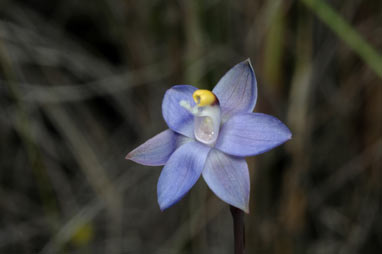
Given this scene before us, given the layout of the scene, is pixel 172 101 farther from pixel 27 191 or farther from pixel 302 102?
pixel 27 191

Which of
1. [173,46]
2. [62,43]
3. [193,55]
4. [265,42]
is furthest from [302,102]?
[62,43]

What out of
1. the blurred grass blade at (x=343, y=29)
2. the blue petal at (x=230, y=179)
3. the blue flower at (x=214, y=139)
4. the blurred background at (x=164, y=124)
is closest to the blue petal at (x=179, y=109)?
the blue flower at (x=214, y=139)

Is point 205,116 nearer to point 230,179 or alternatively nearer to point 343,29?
point 230,179

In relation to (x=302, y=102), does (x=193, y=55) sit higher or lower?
higher

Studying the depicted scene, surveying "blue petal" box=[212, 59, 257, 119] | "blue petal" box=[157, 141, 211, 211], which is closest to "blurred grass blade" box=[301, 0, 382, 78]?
"blue petal" box=[212, 59, 257, 119]

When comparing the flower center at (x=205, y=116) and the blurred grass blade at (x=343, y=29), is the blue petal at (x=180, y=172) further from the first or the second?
the blurred grass blade at (x=343, y=29)

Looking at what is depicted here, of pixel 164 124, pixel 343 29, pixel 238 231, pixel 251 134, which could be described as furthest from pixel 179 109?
pixel 164 124

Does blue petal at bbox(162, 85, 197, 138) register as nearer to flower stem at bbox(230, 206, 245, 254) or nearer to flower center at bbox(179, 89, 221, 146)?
flower center at bbox(179, 89, 221, 146)
